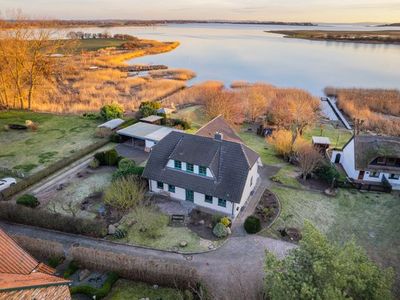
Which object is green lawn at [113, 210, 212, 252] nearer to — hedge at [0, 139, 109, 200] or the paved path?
the paved path

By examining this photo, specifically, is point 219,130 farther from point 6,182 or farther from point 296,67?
point 296,67

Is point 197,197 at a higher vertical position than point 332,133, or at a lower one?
lower

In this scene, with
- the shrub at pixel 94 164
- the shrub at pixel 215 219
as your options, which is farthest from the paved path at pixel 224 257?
the shrub at pixel 94 164

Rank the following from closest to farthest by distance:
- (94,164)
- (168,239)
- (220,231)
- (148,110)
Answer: (168,239)
(220,231)
(94,164)
(148,110)

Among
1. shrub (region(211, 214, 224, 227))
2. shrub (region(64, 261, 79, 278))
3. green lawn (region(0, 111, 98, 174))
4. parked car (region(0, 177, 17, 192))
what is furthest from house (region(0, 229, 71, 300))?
green lawn (region(0, 111, 98, 174))

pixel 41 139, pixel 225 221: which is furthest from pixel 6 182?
pixel 225 221

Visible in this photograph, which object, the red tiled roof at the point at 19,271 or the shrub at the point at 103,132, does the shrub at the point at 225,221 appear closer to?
the red tiled roof at the point at 19,271
